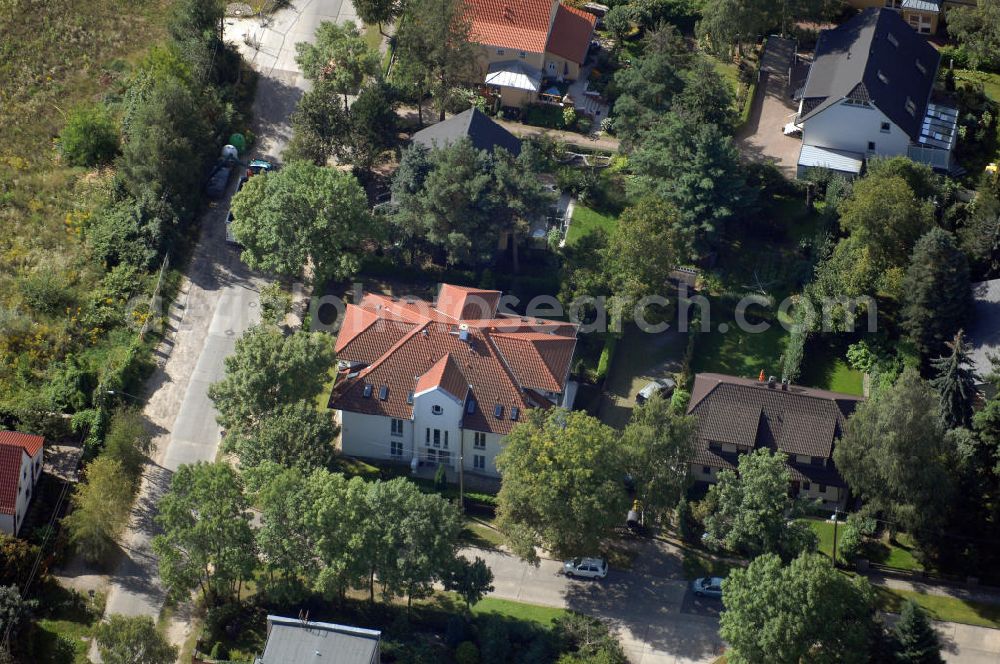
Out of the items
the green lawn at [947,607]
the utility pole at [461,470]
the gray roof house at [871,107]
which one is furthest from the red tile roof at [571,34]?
the green lawn at [947,607]

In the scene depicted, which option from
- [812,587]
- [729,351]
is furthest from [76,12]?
[812,587]

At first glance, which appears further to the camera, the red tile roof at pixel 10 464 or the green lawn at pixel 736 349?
the green lawn at pixel 736 349

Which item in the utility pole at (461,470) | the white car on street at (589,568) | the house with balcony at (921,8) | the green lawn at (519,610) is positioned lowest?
the green lawn at (519,610)

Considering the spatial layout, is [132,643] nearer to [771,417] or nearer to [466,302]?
[466,302]

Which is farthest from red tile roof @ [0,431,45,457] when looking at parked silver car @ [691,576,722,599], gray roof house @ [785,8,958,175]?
gray roof house @ [785,8,958,175]

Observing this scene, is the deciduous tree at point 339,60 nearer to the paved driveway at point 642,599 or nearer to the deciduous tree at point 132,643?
the paved driveway at point 642,599

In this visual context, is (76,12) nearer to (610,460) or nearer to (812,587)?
(610,460)
